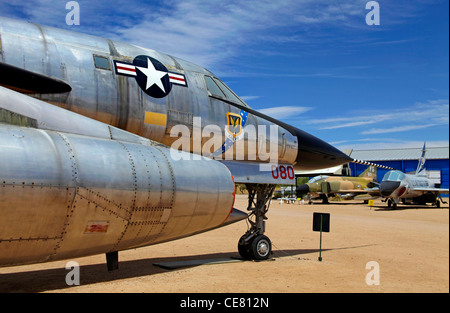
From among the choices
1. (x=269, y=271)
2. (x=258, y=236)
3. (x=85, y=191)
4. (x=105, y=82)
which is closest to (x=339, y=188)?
(x=258, y=236)

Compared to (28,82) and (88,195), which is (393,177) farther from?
(28,82)

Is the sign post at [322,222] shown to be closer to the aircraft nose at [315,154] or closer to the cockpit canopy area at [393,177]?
the aircraft nose at [315,154]

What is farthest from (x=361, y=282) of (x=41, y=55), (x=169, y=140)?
(x=41, y=55)

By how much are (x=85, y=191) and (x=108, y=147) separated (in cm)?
103

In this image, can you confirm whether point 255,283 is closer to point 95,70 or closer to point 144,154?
point 144,154

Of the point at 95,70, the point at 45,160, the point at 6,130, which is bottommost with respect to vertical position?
the point at 45,160

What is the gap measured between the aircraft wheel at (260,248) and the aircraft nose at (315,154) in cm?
273

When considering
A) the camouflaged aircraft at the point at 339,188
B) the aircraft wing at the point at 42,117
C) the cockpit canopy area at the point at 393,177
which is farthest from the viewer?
the camouflaged aircraft at the point at 339,188

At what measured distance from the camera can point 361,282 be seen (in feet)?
30.6

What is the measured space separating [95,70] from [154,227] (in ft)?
12.1

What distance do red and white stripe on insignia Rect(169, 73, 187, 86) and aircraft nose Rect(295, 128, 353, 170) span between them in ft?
14.3

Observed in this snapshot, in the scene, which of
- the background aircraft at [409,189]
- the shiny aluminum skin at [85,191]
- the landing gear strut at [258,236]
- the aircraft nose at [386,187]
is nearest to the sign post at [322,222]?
the landing gear strut at [258,236]

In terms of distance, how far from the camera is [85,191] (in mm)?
6711

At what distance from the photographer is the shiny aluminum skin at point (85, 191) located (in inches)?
241
